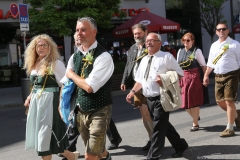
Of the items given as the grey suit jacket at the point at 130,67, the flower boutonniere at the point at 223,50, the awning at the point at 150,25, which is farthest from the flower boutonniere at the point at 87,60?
the awning at the point at 150,25

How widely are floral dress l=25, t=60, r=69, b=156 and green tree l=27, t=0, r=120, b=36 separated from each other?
447 inches

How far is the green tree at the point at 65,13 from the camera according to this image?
54.1 feet

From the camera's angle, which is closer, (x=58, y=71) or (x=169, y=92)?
(x=58, y=71)

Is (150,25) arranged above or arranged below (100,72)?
above

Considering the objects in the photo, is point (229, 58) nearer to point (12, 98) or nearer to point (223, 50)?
point (223, 50)

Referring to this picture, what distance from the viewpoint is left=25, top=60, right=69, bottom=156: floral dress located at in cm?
508

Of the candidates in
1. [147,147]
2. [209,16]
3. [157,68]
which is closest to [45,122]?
[157,68]

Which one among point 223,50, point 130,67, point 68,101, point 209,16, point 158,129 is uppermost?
point 209,16

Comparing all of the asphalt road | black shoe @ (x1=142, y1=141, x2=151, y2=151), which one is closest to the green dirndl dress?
the asphalt road

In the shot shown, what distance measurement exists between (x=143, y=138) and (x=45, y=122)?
2807 mm

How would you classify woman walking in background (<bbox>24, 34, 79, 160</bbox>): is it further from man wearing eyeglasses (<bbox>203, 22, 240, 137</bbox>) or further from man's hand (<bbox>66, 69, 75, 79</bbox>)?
man wearing eyeglasses (<bbox>203, 22, 240, 137</bbox>)

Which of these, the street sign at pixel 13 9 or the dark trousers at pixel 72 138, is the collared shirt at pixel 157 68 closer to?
the dark trousers at pixel 72 138

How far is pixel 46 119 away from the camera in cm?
511

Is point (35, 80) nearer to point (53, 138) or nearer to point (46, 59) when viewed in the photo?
point (46, 59)
